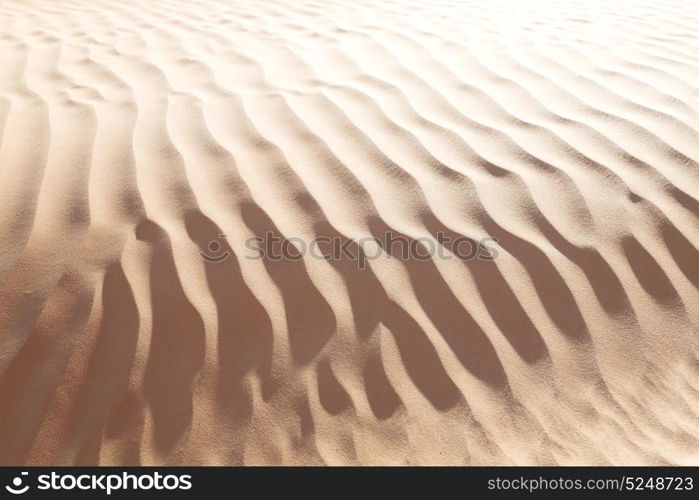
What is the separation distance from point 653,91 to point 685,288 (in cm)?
118

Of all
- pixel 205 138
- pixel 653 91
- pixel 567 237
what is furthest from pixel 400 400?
pixel 653 91
